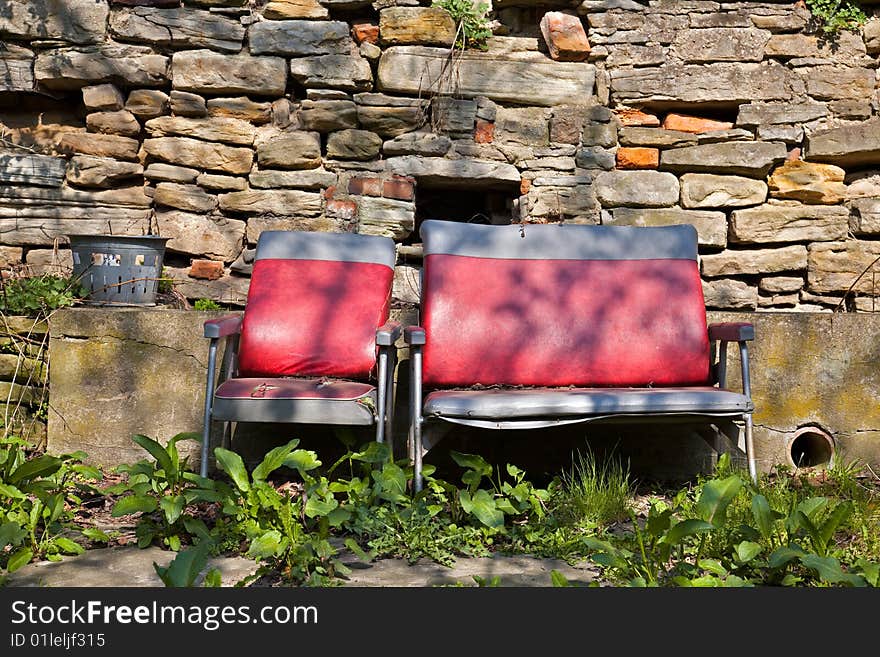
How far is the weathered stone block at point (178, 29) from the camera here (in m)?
4.62

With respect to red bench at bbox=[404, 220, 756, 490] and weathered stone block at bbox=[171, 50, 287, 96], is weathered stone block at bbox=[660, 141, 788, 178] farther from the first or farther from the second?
weathered stone block at bbox=[171, 50, 287, 96]

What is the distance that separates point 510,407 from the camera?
2855mm

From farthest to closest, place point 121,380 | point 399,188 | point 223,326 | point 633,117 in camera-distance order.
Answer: point 633,117
point 399,188
point 121,380
point 223,326

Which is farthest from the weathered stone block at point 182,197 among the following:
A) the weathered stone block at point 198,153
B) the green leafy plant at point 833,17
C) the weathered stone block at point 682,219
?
the green leafy plant at point 833,17

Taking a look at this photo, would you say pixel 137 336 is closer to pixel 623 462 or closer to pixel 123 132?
pixel 123 132

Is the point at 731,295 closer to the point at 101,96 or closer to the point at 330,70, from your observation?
the point at 330,70

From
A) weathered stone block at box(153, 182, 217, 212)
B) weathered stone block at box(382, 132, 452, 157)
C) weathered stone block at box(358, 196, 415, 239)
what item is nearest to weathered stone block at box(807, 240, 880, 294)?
weathered stone block at box(382, 132, 452, 157)

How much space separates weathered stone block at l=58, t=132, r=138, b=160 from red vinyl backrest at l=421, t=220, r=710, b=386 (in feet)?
6.73

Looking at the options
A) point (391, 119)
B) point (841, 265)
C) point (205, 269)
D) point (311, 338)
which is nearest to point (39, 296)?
point (205, 269)

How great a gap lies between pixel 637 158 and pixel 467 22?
1.18m

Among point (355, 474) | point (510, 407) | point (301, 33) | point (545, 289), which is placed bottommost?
point (355, 474)

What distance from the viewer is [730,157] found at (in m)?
4.73
